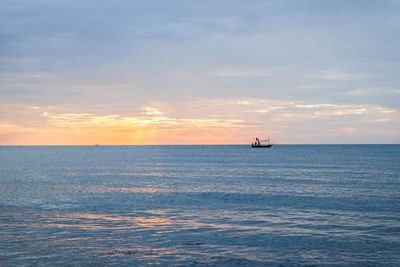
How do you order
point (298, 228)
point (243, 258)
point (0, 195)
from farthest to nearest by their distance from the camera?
point (0, 195)
point (298, 228)
point (243, 258)

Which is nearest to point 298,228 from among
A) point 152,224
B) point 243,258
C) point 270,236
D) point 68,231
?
point 270,236

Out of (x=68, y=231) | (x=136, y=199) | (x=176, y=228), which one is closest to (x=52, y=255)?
(x=68, y=231)

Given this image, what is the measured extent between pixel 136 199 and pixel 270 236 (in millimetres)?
26918

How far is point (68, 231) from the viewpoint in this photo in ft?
113

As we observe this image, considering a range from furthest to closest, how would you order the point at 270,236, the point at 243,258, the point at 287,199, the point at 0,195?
the point at 0,195 < the point at 287,199 < the point at 270,236 < the point at 243,258

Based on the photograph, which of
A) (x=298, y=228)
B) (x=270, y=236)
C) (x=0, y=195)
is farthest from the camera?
(x=0, y=195)

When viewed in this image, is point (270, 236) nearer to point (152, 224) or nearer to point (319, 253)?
point (319, 253)

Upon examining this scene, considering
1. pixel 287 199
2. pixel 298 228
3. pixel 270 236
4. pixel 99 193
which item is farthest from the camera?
pixel 99 193

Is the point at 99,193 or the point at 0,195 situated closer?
the point at 0,195

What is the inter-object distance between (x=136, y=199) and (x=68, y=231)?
20914 mm

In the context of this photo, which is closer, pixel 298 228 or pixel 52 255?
pixel 52 255

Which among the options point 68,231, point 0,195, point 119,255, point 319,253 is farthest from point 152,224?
point 0,195

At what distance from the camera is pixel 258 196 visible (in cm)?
5591

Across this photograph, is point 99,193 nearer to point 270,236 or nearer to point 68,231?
point 68,231
